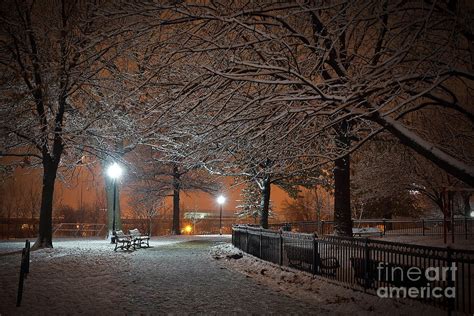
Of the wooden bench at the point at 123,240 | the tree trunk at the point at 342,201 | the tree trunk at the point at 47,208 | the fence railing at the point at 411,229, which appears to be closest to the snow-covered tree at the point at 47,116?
the tree trunk at the point at 47,208

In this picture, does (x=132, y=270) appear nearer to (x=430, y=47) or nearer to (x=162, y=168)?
(x=430, y=47)

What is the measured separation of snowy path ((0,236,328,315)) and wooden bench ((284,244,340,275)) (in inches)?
67.2

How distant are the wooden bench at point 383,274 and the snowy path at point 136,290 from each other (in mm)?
1808

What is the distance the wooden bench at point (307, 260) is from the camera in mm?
10898

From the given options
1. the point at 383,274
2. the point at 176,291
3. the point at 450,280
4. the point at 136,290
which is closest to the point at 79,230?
the point at 136,290

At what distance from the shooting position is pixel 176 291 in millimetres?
9664

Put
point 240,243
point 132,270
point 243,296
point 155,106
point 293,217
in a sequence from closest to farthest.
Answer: point 155,106 < point 243,296 < point 132,270 < point 240,243 < point 293,217

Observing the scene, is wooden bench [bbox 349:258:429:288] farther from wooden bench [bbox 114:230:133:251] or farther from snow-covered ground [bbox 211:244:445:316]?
wooden bench [bbox 114:230:133:251]

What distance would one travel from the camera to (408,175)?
110 feet

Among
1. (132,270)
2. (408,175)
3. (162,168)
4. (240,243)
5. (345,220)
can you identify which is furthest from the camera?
(162,168)

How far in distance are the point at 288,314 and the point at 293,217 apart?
202 ft

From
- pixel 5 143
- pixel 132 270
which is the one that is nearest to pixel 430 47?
pixel 132 270

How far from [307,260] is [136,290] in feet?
16.2

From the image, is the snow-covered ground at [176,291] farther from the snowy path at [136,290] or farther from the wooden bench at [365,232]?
the wooden bench at [365,232]
